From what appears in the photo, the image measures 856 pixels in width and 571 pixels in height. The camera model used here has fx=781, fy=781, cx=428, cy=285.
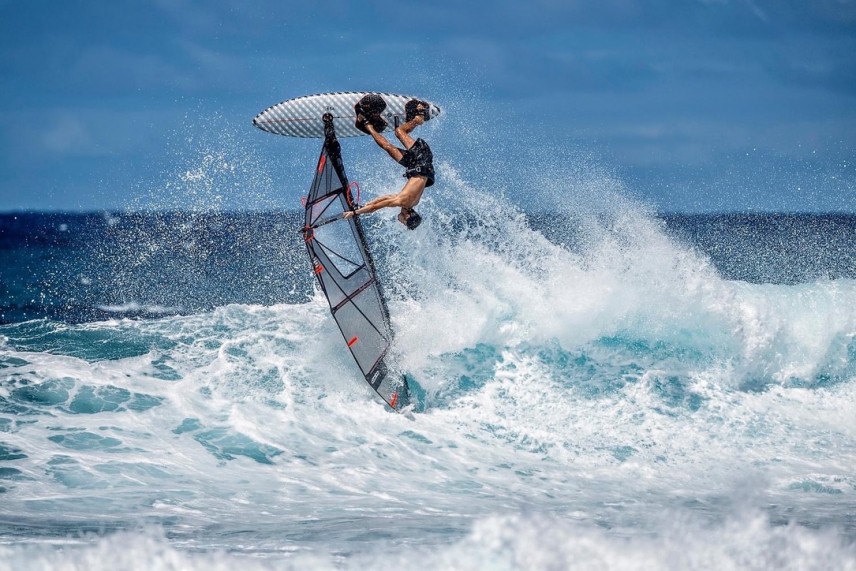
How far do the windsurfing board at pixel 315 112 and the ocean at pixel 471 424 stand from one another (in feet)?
5.81

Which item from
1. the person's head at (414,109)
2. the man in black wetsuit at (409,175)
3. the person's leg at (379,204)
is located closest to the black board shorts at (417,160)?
the man in black wetsuit at (409,175)

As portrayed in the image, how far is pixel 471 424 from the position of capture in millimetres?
7930

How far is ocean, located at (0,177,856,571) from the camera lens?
466 cm

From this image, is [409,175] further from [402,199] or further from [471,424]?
[471,424]

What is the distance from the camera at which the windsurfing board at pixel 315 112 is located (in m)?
8.52

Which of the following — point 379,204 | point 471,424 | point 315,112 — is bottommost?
point 471,424

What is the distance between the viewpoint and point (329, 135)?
8.27 meters

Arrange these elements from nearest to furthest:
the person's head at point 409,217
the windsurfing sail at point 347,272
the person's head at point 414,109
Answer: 1. the person's head at point 409,217
2. the person's head at point 414,109
3. the windsurfing sail at point 347,272

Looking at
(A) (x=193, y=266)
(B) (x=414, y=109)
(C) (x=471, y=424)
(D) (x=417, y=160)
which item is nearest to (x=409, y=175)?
(D) (x=417, y=160)

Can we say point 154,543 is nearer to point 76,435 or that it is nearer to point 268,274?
point 76,435

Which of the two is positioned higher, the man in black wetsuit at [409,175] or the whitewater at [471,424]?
the man in black wetsuit at [409,175]

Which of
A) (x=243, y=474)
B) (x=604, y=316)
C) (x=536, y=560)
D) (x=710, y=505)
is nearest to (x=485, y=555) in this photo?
(x=536, y=560)

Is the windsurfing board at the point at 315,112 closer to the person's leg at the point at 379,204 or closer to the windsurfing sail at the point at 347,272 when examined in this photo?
the windsurfing sail at the point at 347,272

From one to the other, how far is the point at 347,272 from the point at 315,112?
1816 mm
